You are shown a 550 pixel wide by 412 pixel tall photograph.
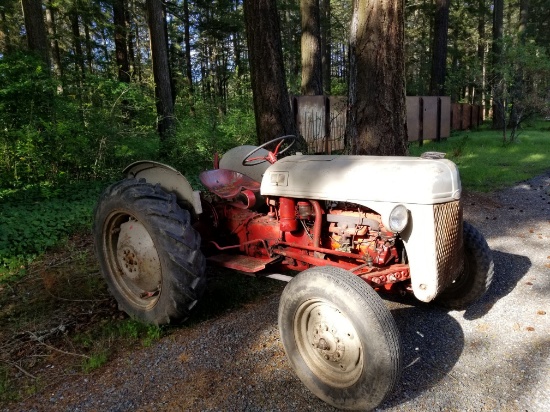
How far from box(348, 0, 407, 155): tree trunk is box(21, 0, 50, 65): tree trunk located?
6.95 meters

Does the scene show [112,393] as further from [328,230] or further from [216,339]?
[328,230]

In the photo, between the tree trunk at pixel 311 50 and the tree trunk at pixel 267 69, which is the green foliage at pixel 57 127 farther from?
the tree trunk at pixel 311 50

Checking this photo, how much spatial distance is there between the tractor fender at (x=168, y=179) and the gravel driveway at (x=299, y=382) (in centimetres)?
105

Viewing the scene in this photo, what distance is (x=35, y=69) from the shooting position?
20.8 ft

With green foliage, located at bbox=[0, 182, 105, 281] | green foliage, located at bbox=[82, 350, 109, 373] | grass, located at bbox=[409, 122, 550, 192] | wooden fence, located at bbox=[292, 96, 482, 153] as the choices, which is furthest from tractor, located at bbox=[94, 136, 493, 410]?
wooden fence, located at bbox=[292, 96, 482, 153]

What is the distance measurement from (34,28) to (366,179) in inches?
345

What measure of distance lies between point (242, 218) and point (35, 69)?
16.6 feet

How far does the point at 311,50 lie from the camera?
1160cm

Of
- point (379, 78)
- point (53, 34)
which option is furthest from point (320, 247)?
point (53, 34)

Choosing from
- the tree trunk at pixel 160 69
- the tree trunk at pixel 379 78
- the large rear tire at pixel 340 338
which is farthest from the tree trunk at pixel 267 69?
the large rear tire at pixel 340 338

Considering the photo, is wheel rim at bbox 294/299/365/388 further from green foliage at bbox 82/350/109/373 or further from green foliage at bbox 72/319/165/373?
green foliage at bbox 82/350/109/373

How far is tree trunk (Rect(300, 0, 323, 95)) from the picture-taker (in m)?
11.6

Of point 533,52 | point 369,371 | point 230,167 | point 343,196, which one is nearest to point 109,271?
point 230,167

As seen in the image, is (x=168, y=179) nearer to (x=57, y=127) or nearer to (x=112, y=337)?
(x=112, y=337)
